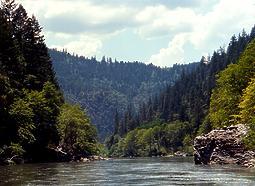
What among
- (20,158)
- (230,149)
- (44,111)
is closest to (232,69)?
(230,149)

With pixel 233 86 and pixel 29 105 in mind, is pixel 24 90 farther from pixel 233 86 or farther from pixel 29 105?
pixel 233 86

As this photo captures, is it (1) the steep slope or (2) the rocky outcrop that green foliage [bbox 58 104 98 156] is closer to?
(1) the steep slope

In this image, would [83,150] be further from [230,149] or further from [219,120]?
[230,149]

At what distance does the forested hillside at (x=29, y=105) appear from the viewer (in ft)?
232

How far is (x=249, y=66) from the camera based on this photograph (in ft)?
279

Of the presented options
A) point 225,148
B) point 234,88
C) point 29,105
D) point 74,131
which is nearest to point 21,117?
point 29,105

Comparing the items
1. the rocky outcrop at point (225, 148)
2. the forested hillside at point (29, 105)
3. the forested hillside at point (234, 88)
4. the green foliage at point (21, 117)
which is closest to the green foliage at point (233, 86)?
the forested hillside at point (234, 88)

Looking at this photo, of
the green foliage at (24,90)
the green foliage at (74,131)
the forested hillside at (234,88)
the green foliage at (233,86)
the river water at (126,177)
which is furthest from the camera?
the green foliage at (74,131)

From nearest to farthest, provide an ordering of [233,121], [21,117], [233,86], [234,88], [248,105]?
[21,117] < [248,105] < [233,121] < [234,88] < [233,86]

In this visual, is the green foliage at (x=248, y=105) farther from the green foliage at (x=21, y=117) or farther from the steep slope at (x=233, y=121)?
the green foliage at (x=21, y=117)

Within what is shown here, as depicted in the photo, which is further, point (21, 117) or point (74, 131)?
point (74, 131)

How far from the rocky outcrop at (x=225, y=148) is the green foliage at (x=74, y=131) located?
32822 mm

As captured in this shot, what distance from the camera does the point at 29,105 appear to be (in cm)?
8012

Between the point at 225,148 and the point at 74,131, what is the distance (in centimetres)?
4354
